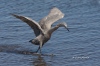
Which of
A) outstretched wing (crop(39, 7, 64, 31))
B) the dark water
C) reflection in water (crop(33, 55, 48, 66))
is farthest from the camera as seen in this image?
outstretched wing (crop(39, 7, 64, 31))

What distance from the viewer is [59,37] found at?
11.0 meters

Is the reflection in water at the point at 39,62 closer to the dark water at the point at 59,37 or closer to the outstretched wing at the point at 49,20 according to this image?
the dark water at the point at 59,37

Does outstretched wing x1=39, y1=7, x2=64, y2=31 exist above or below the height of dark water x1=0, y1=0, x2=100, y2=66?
above

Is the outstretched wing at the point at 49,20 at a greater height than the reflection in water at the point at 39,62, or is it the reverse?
the outstretched wing at the point at 49,20

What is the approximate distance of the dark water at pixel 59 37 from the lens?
31.8ft

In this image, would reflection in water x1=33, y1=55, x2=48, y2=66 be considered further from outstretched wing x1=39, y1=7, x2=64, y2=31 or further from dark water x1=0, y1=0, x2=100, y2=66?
outstretched wing x1=39, y1=7, x2=64, y2=31

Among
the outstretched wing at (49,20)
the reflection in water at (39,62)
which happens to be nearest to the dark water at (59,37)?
the reflection in water at (39,62)

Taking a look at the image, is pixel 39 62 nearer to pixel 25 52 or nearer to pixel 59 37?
pixel 25 52

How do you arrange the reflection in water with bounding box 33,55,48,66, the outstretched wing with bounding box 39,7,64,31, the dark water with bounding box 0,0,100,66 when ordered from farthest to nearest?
the outstretched wing with bounding box 39,7,64,31 → the dark water with bounding box 0,0,100,66 → the reflection in water with bounding box 33,55,48,66

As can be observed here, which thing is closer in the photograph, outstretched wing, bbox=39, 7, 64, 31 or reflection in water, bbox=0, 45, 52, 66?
reflection in water, bbox=0, 45, 52, 66

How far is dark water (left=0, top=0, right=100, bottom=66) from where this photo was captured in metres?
9.70

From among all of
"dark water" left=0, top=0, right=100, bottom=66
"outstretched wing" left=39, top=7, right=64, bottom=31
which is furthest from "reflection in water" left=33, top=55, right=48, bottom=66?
"outstretched wing" left=39, top=7, right=64, bottom=31

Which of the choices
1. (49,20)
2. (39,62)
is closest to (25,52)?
(39,62)

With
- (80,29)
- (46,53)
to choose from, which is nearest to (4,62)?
(46,53)
